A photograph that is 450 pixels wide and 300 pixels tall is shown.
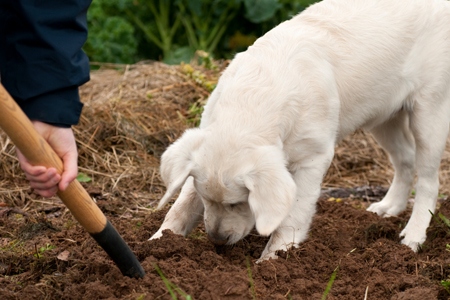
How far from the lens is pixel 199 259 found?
403cm

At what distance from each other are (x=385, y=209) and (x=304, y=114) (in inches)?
70.0

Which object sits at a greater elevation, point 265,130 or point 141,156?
point 265,130

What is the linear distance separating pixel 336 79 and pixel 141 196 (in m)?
1.93

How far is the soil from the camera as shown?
361cm

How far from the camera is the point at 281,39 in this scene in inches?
185

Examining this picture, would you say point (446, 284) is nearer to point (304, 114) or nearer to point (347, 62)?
point (304, 114)

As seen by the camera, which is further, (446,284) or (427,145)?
(427,145)

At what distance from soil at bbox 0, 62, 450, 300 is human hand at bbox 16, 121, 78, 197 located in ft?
2.38

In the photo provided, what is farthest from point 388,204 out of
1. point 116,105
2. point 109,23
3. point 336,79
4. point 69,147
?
point 109,23

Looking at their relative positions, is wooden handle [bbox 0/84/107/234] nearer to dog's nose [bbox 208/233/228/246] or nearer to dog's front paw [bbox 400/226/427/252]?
dog's nose [bbox 208/233/228/246]

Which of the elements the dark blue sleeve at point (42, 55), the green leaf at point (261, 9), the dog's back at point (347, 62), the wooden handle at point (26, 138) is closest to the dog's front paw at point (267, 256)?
the dog's back at point (347, 62)

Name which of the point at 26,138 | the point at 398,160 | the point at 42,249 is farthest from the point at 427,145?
the point at 26,138

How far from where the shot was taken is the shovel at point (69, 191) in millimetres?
2771

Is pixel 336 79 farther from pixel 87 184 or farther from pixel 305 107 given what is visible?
pixel 87 184
